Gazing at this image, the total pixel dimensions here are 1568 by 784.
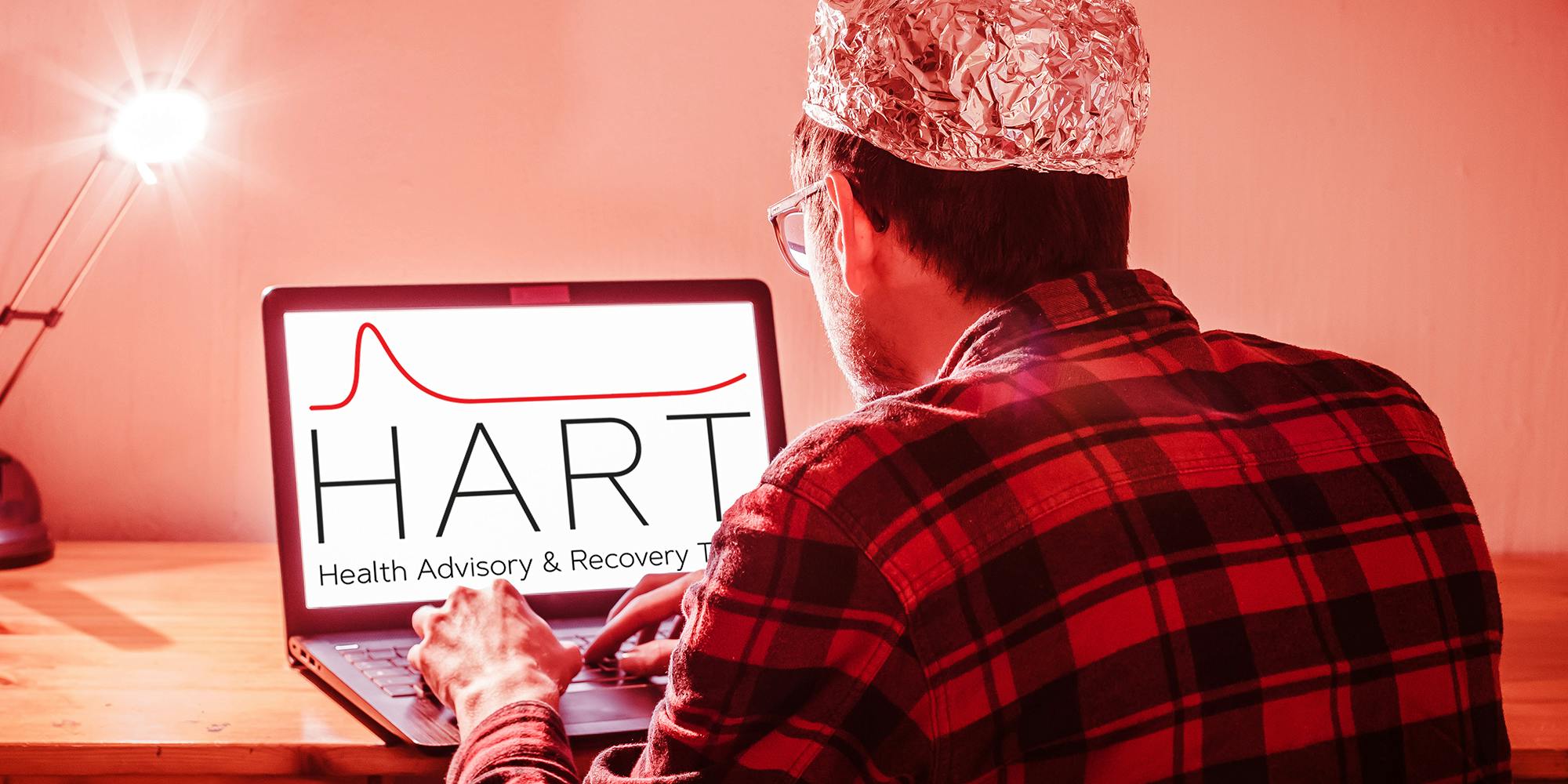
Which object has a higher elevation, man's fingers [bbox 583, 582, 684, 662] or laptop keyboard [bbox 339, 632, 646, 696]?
man's fingers [bbox 583, 582, 684, 662]

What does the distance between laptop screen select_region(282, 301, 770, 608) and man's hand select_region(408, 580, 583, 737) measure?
0.62 feet

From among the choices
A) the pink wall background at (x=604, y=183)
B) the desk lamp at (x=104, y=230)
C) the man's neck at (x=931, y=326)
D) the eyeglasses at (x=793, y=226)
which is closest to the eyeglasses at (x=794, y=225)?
the eyeglasses at (x=793, y=226)

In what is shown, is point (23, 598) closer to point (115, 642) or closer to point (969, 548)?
point (115, 642)

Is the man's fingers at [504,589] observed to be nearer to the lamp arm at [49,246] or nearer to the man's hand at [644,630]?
the man's hand at [644,630]

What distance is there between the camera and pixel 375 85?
56.9 inches

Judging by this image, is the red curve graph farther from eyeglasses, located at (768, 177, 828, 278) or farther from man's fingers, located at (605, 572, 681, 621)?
eyeglasses, located at (768, 177, 828, 278)

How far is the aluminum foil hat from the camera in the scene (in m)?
0.73

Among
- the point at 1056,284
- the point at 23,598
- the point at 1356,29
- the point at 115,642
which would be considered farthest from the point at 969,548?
the point at 1356,29

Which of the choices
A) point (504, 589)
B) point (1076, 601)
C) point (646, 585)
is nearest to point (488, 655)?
point (504, 589)

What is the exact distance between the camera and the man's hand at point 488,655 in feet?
2.82

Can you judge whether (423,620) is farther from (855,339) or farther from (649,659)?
(855,339)

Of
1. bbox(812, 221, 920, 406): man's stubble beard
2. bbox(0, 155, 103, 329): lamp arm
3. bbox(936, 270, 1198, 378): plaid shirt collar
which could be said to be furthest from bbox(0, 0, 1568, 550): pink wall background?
bbox(936, 270, 1198, 378): plaid shirt collar

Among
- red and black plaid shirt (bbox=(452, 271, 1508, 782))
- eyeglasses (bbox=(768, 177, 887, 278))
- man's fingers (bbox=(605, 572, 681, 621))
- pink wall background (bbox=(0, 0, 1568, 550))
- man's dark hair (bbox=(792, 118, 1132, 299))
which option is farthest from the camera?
pink wall background (bbox=(0, 0, 1568, 550))

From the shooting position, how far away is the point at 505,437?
119 cm
